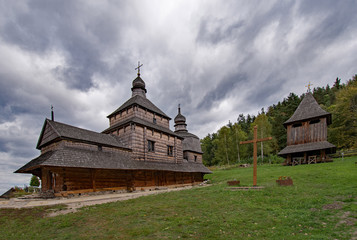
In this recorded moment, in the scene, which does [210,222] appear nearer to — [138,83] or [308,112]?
[138,83]

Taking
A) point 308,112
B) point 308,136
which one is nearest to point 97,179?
point 308,136

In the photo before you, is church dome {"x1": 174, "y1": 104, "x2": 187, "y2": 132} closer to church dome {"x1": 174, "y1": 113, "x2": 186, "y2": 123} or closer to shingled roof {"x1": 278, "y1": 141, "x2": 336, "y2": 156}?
church dome {"x1": 174, "y1": 113, "x2": 186, "y2": 123}

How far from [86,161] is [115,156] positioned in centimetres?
321

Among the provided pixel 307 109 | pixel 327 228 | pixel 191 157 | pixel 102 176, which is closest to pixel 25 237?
pixel 327 228

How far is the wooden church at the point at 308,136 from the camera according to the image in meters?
24.3

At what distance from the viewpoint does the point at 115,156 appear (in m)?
17.2

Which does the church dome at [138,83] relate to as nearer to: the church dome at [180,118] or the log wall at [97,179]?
the church dome at [180,118]

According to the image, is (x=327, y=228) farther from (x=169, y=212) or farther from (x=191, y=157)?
(x=191, y=157)

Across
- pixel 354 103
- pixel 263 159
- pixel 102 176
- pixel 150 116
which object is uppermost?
pixel 354 103

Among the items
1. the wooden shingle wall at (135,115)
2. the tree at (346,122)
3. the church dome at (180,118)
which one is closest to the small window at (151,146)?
the wooden shingle wall at (135,115)

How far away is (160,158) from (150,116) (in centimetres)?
561

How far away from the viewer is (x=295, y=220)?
5.69m

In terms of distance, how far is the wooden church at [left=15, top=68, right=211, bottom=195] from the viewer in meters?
13.9

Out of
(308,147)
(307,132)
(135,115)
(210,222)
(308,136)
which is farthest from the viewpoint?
(307,132)
